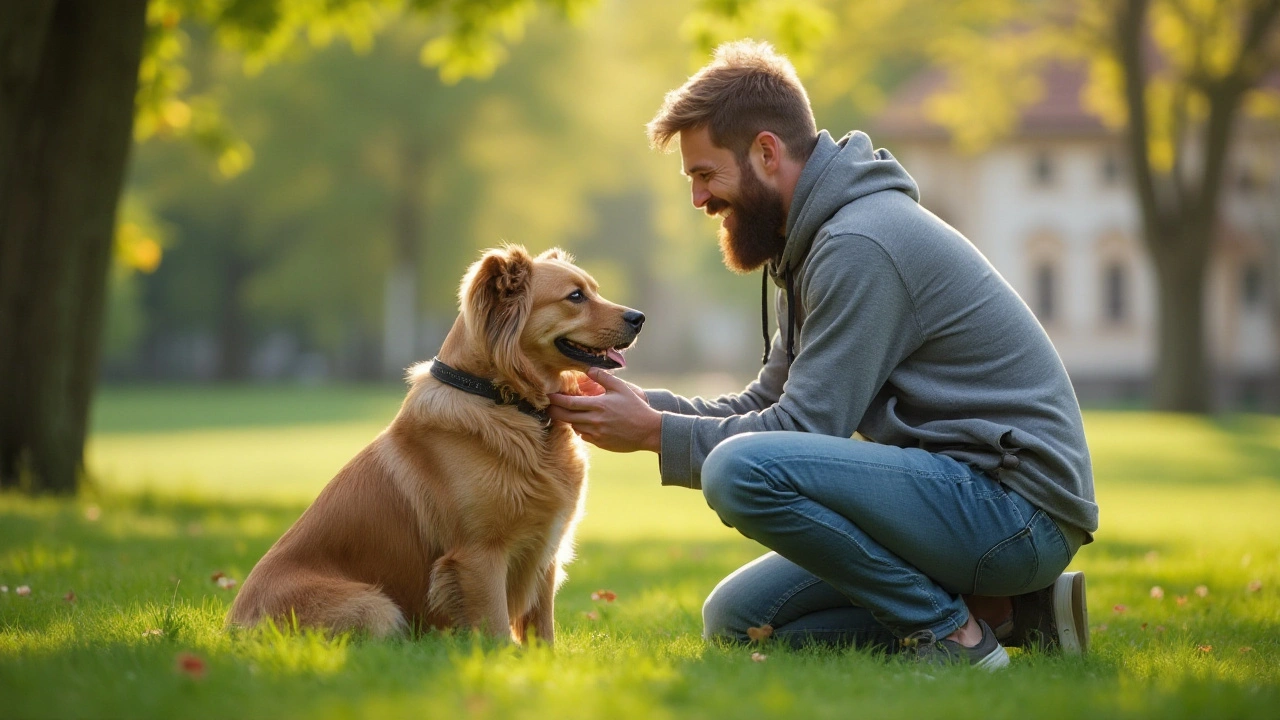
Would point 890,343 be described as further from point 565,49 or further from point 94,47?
point 565,49

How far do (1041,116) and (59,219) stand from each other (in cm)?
3434

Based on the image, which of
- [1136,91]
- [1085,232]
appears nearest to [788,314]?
[1136,91]

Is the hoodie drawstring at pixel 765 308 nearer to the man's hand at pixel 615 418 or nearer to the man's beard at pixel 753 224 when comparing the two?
the man's beard at pixel 753 224

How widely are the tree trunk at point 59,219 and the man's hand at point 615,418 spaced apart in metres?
6.33

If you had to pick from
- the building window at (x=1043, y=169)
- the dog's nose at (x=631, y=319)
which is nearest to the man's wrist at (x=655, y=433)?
the dog's nose at (x=631, y=319)

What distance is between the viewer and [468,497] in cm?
430

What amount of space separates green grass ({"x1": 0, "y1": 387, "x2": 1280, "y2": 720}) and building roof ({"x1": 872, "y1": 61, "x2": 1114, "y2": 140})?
2777cm

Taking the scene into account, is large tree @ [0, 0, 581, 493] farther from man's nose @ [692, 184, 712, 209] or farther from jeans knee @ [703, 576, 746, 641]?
jeans knee @ [703, 576, 746, 641]

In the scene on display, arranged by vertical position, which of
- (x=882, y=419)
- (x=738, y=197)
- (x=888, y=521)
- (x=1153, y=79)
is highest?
(x=1153, y=79)

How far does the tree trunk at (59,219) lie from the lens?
9.02 meters

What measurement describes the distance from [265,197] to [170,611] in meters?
37.6

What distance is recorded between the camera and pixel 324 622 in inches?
163

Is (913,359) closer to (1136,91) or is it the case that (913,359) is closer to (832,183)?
(832,183)

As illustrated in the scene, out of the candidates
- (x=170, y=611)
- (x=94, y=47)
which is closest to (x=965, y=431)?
(x=170, y=611)
